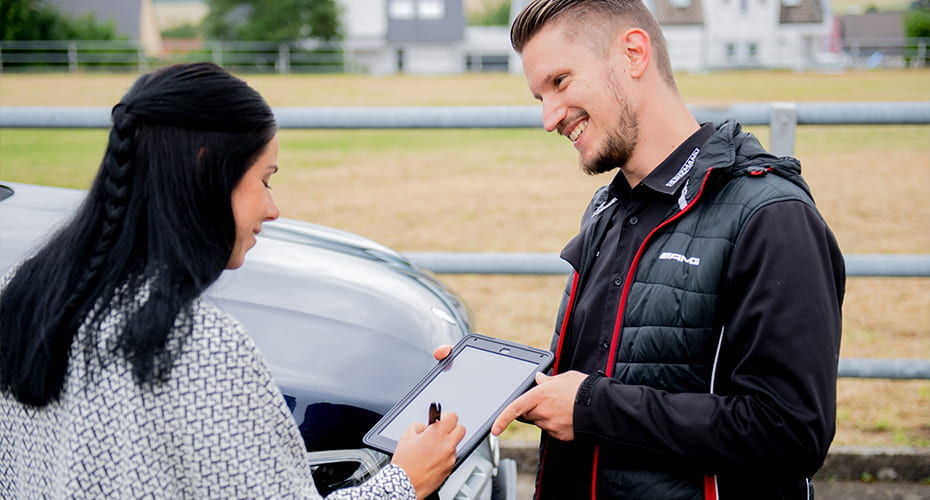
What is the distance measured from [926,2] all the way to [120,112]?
67.7 m

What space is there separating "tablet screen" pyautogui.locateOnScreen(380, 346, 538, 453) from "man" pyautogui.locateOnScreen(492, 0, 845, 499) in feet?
0.29

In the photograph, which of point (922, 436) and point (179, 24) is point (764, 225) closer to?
point (922, 436)

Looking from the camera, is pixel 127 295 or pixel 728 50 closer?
pixel 127 295

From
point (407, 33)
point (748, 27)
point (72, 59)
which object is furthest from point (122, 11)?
point (748, 27)

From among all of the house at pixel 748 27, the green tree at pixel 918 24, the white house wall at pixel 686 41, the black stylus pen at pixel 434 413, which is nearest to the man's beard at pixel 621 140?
the black stylus pen at pixel 434 413

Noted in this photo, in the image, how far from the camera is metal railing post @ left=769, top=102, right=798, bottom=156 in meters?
2.77

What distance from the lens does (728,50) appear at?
194ft

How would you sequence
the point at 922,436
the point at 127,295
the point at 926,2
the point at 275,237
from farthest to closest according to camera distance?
the point at 926,2, the point at 922,436, the point at 275,237, the point at 127,295

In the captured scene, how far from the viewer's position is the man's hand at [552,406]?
5.03 ft

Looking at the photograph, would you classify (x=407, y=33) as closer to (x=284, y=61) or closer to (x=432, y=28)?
(x=432, y=28)

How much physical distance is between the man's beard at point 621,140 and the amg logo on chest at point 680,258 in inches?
10.7

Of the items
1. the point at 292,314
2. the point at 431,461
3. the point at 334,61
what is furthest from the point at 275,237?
the point at 334,61

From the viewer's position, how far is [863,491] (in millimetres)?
3137

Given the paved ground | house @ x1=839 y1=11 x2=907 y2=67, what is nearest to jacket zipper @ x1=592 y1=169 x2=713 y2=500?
the paved ground
